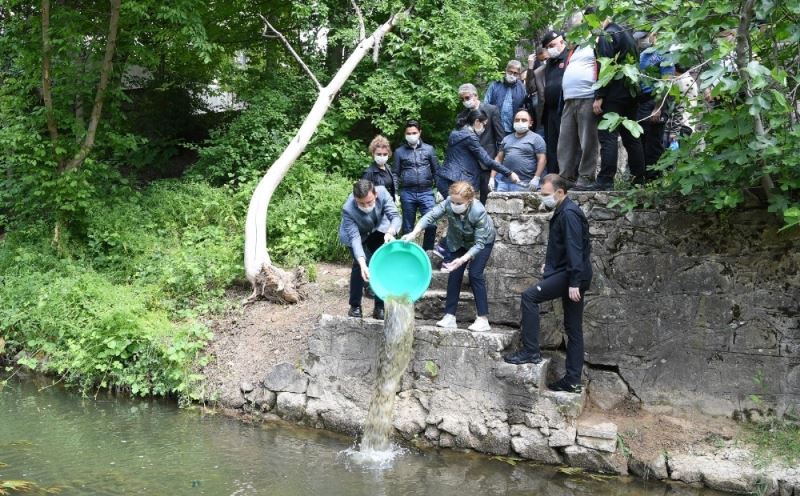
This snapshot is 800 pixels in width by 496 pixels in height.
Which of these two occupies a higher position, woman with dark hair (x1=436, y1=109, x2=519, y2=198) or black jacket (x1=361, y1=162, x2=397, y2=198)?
woman with dark hair (x1=436, y1=109, x2=519, y2=198)

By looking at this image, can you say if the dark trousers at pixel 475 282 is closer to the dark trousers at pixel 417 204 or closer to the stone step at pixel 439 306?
the stone step at pixel 439 306

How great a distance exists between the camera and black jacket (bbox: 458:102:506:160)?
30.4 ft

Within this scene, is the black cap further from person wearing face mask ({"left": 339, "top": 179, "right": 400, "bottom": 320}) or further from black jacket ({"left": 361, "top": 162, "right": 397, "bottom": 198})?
person wearing face mask ({"left": 339, "top": 179, "right": 400, "bottom": 320})

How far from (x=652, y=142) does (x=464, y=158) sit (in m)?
2.09

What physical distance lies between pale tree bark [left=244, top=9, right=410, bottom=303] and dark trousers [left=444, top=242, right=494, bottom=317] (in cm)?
264

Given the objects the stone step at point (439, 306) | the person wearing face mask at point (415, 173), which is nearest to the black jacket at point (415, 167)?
the person wearing face mask at point (415, 173)

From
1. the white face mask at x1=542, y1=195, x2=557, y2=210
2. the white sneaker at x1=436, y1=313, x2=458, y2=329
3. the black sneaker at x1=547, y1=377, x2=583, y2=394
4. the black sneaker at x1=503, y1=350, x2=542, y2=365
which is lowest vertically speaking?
the black sneaker at x1=547, y1=377, x2=583, y2=394

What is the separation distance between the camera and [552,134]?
8.78 m

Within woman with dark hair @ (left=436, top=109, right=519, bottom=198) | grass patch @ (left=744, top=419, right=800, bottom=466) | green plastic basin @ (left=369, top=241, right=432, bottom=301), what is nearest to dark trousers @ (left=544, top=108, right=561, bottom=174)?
woman with dark hair @ (left=436, top=109, right=519, bottom=198)

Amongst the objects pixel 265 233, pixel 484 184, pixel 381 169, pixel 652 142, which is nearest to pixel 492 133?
pixel 484 184

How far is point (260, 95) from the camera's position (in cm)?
1307

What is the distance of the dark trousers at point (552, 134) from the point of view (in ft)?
28.4

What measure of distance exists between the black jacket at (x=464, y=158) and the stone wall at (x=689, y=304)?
1.18 meters

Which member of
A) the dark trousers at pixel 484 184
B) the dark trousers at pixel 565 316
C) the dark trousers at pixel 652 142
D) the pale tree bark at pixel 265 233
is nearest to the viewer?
the dark trousers at pixel 565 316
